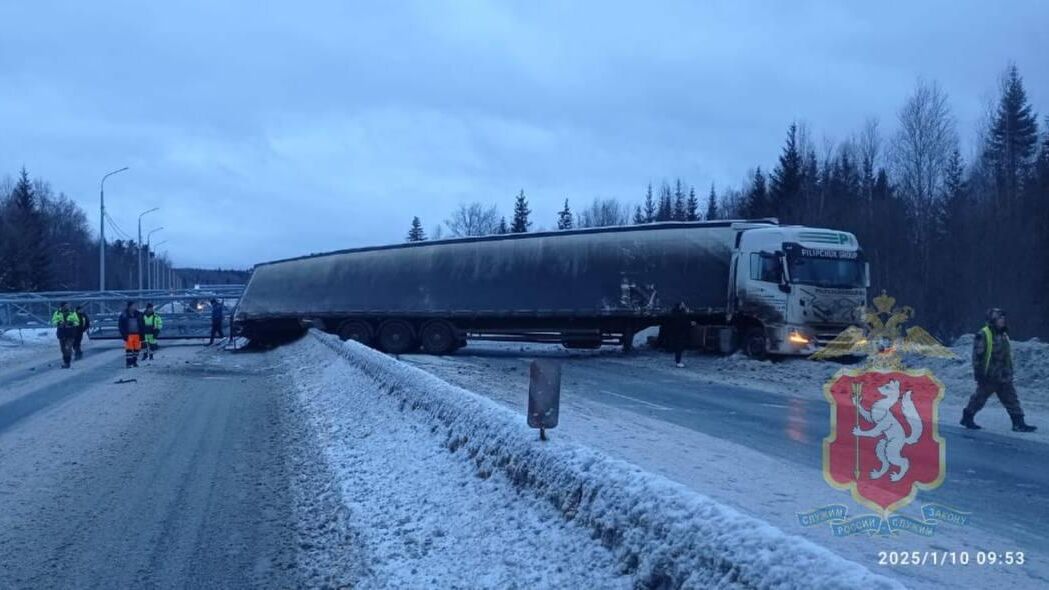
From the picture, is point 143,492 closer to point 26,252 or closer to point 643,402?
point 643,402

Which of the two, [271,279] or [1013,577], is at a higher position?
[271,279]

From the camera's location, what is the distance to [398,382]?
1441cm

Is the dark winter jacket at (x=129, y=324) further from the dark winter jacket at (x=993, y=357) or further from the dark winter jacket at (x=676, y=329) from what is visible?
the dark winter jacket at (x=993, y=357)

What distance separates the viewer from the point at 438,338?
109ft

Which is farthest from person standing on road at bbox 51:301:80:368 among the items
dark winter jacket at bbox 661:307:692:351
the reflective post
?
the reflective post

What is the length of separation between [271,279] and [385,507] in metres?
30.6

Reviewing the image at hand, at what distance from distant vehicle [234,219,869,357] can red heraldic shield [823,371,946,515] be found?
10425 millimetres

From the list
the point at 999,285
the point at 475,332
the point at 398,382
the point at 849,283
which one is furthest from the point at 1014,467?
the point at 999,285

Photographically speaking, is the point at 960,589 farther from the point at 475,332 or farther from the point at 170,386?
the point at 475,332

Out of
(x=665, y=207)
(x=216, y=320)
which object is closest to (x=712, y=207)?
(x=665, y=207)

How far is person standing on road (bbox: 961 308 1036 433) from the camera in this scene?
13.5 meters

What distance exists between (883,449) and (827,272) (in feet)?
58.8

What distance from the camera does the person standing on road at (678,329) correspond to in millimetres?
28594

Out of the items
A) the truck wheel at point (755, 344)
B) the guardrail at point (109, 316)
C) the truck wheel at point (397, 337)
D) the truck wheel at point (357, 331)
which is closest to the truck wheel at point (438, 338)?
the truck wheel at point (397, 337)
